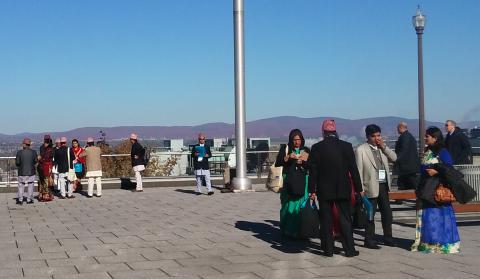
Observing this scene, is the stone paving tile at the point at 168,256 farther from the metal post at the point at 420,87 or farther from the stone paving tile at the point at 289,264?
the metal post at the point at 420,87

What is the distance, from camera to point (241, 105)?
60.3 feet

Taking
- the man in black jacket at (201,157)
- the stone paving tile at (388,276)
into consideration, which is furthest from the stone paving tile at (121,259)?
the man in black jacket at (201,157)

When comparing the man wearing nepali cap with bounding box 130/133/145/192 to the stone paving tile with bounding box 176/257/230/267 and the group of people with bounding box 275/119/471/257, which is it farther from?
the stone paving tile with bounding box 176/257/230/267

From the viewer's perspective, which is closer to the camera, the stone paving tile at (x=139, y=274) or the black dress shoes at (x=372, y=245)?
the stone paving tile at (x=139, y=274)

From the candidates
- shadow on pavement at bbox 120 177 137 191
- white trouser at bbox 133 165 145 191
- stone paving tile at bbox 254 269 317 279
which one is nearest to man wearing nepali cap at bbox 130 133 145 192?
white trouser at bbox 133 165 145 191

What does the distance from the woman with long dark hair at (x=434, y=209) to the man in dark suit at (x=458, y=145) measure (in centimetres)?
508

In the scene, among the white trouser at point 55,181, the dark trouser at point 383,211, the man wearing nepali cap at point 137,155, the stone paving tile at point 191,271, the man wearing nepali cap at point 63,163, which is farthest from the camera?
the white trouser at point 55,181

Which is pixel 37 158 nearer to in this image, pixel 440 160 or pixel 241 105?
pixel 241 105

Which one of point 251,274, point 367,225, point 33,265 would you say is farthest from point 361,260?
point 33,265

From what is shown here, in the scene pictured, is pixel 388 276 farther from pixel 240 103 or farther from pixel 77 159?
pixel 77 159

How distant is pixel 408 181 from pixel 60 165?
9.07 m

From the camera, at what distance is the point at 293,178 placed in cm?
895

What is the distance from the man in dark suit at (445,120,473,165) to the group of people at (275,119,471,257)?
4575 millimetres

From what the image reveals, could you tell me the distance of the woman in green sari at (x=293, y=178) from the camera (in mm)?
8945
